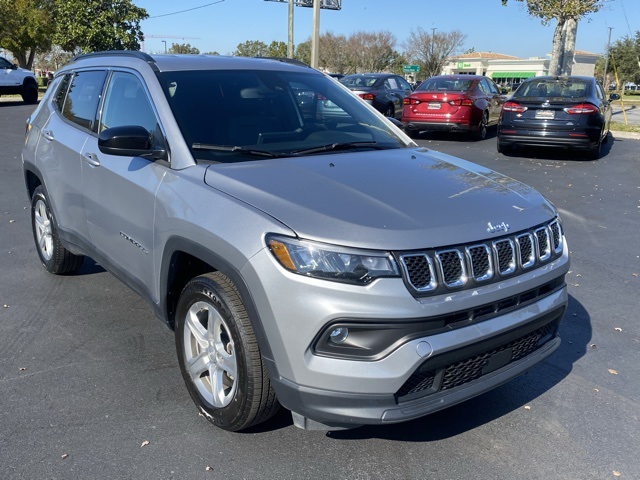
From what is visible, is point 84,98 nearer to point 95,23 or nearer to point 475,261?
point 475,261

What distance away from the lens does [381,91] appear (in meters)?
17.0

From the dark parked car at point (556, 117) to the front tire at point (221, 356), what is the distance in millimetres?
9941

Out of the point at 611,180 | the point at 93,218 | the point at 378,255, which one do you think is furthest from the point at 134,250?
the point at 611,180

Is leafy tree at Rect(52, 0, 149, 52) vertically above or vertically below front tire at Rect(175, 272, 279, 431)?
above

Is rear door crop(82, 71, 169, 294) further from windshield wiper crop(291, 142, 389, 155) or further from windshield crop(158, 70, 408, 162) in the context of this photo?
windshield wiper crop(291, 142, 389, 155)

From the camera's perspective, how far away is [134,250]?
371 cm

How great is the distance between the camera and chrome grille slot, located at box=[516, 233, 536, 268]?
299 centimetres

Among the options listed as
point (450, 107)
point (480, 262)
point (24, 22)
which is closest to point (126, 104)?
point (480, 262)

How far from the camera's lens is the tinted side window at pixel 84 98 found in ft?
14.6

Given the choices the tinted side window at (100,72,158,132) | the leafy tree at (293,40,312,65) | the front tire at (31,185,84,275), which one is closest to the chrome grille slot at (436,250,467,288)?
the tinted side window at (100,72,158,132)

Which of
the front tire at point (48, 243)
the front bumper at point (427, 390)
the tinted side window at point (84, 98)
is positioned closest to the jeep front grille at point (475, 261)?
the front bumper at point (427, 390)

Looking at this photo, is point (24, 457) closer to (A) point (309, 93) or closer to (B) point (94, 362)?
(B) point (94, 362)

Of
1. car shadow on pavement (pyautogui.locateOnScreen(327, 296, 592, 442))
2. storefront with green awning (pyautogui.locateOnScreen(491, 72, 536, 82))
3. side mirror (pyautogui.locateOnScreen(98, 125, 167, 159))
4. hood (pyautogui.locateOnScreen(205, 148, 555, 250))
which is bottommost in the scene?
car shadow on pavement (pyautogui.locateOnScreen(327, 296, 592, 442))

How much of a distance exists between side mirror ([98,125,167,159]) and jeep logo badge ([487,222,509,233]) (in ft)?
5.75
